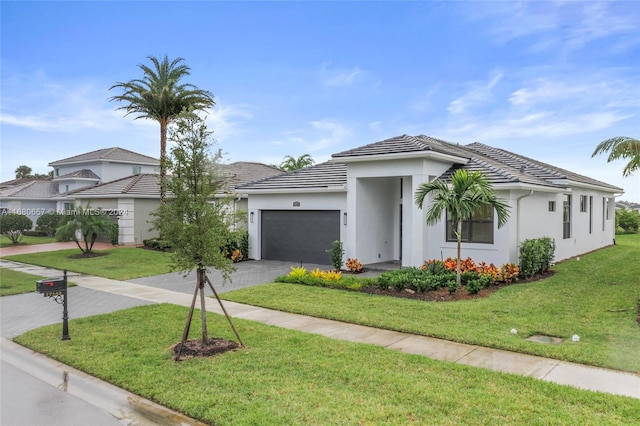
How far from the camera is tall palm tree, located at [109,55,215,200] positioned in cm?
2425

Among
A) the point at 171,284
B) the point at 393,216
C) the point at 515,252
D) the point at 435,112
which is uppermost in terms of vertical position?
the point at 435,112

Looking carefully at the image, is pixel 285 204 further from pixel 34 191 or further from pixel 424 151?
pixel 34 191

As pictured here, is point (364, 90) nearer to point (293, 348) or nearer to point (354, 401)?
point (293, 348)

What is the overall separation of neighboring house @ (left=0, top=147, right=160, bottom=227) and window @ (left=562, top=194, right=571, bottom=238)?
32.3 metres

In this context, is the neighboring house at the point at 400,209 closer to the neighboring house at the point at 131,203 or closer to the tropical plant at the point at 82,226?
the neighboring house at the point at 131,203

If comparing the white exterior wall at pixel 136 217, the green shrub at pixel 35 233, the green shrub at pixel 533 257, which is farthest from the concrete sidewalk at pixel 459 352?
the green shrub at pixel 35 233

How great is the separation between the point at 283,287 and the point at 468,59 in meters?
11.1

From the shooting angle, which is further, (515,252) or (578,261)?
(578,261)

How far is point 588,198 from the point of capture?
69.2 feet

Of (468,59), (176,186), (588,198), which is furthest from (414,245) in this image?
(588,198)

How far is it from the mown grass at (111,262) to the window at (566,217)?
50.7 ft

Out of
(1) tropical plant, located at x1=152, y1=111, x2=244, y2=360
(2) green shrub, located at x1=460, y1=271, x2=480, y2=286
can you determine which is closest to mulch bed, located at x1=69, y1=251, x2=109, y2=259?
(1) tropical plant, located at x1=152, y1=111, x2=244, y2=360

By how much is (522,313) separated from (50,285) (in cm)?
923

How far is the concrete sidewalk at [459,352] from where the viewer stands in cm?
569
